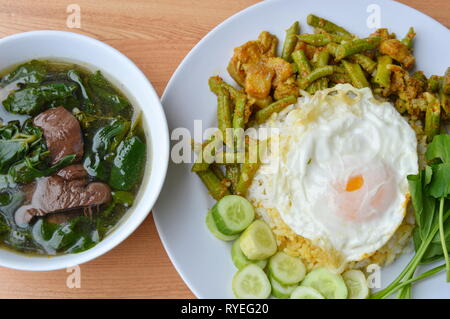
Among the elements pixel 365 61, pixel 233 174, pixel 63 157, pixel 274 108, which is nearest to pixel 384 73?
pixel 365 61

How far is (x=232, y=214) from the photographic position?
3.12m

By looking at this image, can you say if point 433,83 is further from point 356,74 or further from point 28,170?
point 28,170

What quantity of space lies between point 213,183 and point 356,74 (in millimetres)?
1235

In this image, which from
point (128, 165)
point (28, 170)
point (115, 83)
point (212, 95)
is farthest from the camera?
point (212, 95)

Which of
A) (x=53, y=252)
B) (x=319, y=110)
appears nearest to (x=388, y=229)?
(x=319, y=110)

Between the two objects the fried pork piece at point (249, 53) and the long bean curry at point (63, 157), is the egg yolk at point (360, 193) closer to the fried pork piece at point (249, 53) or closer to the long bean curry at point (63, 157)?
the fried pork piece at point (249, 53)

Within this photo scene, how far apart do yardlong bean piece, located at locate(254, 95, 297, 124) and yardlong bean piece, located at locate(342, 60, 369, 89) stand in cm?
42

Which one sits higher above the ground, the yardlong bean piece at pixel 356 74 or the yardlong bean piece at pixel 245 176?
the yardlong bean piece at pixel 356 74

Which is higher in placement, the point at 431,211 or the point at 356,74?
the point at 356,74

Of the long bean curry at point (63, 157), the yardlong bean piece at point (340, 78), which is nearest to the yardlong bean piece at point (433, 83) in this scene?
the yardlong bean piece at point (340, 78)

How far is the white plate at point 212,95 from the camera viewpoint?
3148mm

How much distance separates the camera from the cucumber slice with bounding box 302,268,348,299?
309cm

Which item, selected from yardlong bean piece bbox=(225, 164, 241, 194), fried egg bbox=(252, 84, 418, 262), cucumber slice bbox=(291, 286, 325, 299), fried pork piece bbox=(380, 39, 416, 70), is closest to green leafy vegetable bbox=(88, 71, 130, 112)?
yardlong bean piece bbox=(225, 164, 241, 194)

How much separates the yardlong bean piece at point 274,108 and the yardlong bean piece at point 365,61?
0.51 meters
